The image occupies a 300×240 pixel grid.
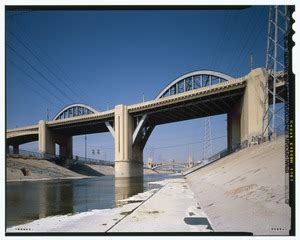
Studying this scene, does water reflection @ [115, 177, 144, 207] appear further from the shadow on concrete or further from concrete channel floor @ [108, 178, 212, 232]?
the shadow on concrete

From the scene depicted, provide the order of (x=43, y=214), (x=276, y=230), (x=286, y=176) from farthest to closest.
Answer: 1. (x=43, y=214)
2. (x=286, y=176)
3. (x=276, y=230)

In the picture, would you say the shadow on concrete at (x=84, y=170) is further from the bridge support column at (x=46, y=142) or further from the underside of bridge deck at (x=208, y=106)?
the underside of bridge deck at (x=208, y=106)

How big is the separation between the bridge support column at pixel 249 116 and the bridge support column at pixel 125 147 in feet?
44.1

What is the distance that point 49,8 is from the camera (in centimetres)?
723

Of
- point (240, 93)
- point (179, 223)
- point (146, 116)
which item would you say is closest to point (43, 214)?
point (179, 223)

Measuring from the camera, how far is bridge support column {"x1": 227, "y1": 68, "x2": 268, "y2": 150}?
47.1ft

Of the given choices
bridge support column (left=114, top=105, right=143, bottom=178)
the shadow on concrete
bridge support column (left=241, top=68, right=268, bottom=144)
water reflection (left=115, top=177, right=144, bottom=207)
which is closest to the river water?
water reflection (left=115, top=177, right=144, bottom=207)

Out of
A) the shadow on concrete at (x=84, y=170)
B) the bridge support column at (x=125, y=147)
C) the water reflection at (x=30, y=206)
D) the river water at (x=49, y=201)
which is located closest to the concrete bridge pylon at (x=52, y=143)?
the river water at (x=49, y=201)

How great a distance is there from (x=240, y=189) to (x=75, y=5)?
6832 millimetres

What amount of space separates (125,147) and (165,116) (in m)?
6.16

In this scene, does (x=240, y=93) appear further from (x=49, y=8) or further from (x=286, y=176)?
(x=49, y=8)

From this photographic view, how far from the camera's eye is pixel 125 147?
30.6 m

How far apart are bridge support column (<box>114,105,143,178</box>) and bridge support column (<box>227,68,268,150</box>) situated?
44.1 feet

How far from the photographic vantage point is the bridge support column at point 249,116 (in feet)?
47.1
